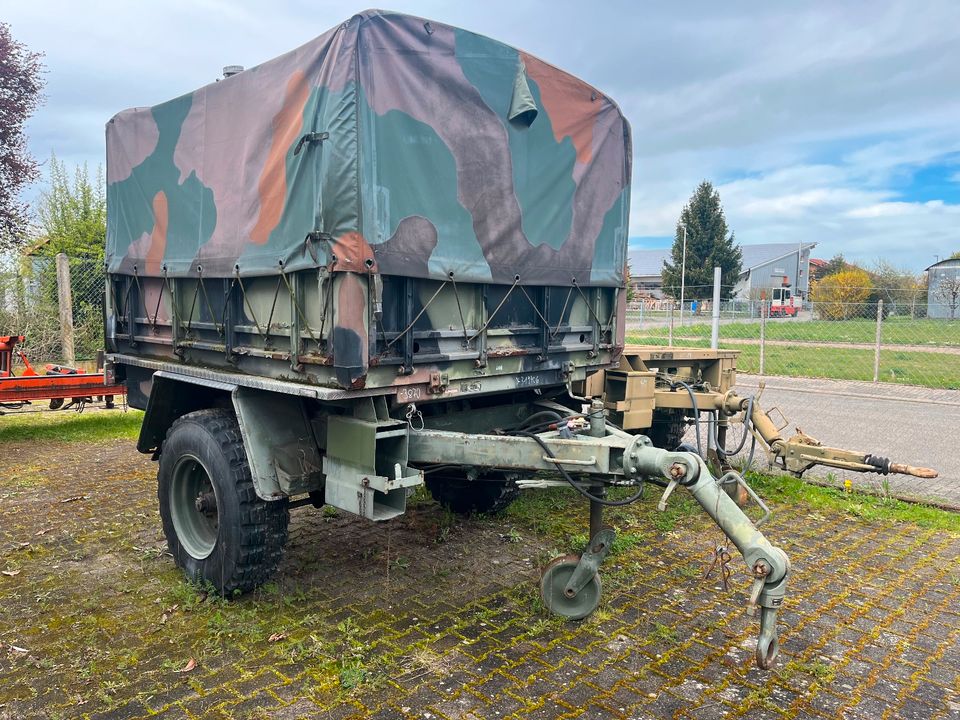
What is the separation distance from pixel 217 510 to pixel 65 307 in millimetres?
8532

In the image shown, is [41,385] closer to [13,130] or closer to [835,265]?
[13,130]

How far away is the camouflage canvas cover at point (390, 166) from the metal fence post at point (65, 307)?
22.2ft

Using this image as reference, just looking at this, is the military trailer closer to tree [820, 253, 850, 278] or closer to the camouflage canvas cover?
the camouflage canvas cover

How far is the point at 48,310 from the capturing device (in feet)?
42.3

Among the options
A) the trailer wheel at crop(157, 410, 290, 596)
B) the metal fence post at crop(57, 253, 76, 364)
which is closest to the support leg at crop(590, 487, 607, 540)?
the trailer wheel at crop(157, 410, 290, 596)

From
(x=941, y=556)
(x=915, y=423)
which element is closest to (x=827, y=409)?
(x=915, y=423)

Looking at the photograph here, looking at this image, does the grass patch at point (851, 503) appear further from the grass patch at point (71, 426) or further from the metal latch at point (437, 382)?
the grass patch at point (71, 426)

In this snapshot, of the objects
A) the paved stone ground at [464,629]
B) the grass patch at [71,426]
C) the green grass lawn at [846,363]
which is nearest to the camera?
the paved stone ground at [464,629]

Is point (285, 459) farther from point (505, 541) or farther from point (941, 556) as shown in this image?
point (941, 556)

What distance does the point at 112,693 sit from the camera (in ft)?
10.7

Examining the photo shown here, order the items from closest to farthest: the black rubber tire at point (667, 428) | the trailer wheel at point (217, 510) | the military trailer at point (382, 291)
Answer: the military trailer at point (382, 291) < the trailer wheel at point (217, 510) < the black rubber tire at point (667, 428)

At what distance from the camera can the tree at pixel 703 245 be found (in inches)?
1650

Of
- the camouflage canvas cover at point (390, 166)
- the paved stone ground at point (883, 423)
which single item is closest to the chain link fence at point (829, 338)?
the paved stone ground at point (883, 423)

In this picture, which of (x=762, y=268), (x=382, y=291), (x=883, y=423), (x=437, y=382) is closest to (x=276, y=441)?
(x=437, y=382)
